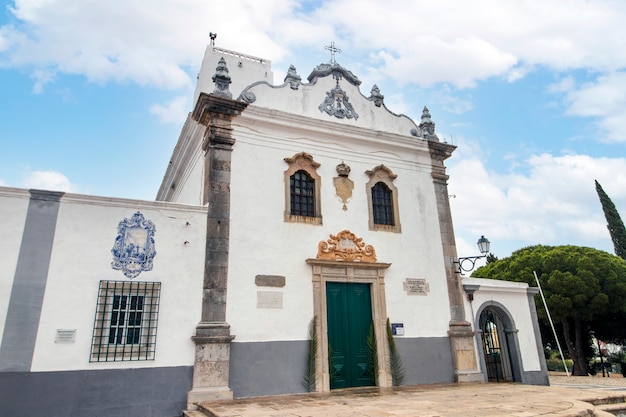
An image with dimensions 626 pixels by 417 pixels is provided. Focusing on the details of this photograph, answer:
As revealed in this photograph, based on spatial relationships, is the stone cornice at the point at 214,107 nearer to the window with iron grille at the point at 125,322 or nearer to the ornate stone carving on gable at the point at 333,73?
the ornate stone carving on gable at the point at 333,73

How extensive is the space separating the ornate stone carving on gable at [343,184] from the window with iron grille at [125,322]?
460cm

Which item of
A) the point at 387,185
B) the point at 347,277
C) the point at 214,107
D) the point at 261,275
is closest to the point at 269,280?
the point at 261,275

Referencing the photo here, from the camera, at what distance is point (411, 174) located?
11695 mm

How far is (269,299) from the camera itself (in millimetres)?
9039

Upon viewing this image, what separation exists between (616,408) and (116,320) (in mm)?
8923

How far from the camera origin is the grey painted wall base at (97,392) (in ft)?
22.6

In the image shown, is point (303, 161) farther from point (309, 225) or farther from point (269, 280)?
point (269, 280)

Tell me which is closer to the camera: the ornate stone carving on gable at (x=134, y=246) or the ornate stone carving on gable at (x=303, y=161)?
the ornate stone carving on gable at (x=134, y=246)

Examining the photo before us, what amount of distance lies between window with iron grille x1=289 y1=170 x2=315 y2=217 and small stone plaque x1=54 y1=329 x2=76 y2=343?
15.9 feet

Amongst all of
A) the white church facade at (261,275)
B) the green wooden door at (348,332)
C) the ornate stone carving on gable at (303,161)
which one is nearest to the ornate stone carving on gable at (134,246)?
the white church facade at (261,275)

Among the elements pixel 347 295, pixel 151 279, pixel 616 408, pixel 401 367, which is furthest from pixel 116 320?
pixel 616 408

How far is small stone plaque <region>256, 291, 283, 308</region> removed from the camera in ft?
29.4

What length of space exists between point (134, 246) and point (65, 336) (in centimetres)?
185

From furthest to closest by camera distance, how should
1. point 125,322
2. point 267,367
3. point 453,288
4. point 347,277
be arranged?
point 453,288 < point 347,277 < point 267,367 < point 125,322
